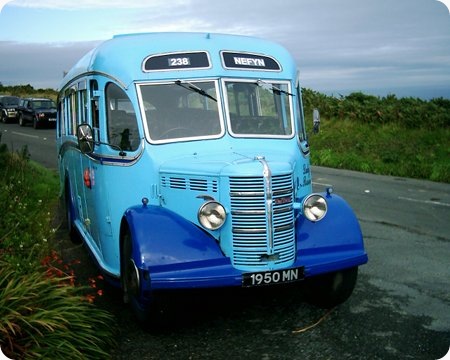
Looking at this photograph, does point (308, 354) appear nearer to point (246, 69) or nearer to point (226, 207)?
point (226, 207)

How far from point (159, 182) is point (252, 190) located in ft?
3.54

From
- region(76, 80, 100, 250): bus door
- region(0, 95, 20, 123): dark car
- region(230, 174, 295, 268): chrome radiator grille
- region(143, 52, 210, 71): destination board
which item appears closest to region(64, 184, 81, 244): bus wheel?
region(76, 80, 100, 250): bus door

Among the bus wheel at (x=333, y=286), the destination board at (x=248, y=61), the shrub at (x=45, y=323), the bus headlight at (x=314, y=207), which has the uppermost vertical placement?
the destination board at (x=248, y=61)

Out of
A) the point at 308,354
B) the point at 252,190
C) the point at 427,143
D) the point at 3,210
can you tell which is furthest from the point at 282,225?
the point at 427,143

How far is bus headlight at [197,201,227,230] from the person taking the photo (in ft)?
16.5

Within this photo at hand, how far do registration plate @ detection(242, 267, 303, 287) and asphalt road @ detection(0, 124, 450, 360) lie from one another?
0.42 metres

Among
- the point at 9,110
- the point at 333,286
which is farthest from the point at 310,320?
the point at 9,110

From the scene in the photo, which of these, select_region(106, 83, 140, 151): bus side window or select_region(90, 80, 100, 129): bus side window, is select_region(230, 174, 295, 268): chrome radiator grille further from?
select_region(90, 80, 100, 129): bus side window

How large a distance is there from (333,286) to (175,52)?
2.87 meters

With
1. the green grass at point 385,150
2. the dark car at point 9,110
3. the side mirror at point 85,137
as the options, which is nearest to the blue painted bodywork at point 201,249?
the side mirror at point 85,137

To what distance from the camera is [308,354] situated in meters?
4.80

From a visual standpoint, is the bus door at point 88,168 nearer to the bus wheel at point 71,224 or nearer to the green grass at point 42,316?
the green grass at point 42,316

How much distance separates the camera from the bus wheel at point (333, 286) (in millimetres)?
5688

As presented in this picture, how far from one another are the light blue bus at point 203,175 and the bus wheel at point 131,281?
0.05 feet
